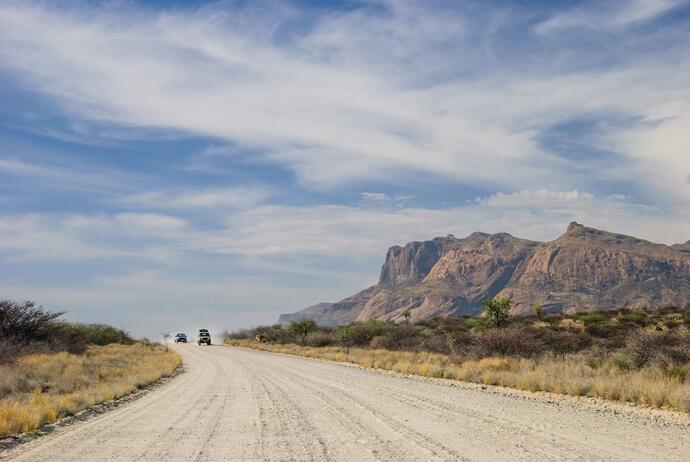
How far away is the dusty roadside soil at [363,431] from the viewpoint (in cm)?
859

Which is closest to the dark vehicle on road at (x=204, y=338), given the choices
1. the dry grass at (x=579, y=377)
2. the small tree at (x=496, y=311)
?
the small tree at (x=496, y=311)

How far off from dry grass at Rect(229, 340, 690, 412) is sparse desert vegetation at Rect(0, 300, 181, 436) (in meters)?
12.6

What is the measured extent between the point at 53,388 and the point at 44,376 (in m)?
2.94

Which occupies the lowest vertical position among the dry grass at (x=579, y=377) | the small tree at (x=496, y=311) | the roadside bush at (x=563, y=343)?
the dry grass at (x=579, y=377)

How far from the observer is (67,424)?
42.0ft

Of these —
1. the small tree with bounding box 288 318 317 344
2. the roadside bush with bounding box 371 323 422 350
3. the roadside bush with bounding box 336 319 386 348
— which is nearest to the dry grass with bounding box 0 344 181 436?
the roadside bush with bounding box 371 323 422 350

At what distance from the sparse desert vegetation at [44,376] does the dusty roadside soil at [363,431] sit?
109 centimetres

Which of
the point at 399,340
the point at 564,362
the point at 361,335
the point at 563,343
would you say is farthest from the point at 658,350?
the point at 361,335

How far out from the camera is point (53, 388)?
19.3m

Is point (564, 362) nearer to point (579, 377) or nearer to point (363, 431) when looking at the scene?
point (579, 377)

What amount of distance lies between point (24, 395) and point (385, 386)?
36.6 feet

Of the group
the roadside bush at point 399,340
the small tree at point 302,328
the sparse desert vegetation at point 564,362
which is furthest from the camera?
the small tree at point 302,328

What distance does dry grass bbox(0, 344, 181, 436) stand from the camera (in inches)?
478

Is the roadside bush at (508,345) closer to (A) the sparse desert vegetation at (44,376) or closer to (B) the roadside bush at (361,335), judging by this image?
(A) the sparse desert vegetation at (44,376)
